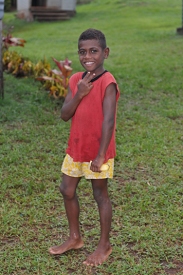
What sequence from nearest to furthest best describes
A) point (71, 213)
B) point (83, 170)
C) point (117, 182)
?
point (83, 170) < point (71, 213) < point (117, 182)

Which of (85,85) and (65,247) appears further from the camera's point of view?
(65,247)

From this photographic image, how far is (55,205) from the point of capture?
12.3 ft

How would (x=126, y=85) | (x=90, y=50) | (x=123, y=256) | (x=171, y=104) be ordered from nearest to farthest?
(x=90, y=50) < (x=123, y=256) < (x=171, y=104) < (x=126, y=85)

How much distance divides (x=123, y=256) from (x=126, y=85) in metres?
4.95

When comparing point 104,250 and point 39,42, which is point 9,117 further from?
point 39,42

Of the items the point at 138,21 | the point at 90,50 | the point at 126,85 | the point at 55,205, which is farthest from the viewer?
the point at 138,21

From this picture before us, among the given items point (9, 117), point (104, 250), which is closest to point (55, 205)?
point (104, 250)

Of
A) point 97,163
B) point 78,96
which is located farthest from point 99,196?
point 78,96

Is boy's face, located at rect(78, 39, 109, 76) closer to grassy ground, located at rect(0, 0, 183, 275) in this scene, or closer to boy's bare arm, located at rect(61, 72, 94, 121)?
boy's bare arm, located at rect(61, 72, 94, 121)

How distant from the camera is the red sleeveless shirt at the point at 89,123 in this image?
2.71m

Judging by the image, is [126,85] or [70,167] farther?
[126,85]

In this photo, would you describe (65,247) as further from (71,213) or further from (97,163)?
(97,163)

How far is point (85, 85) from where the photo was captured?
8.73ft

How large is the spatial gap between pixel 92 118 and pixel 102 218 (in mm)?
651
